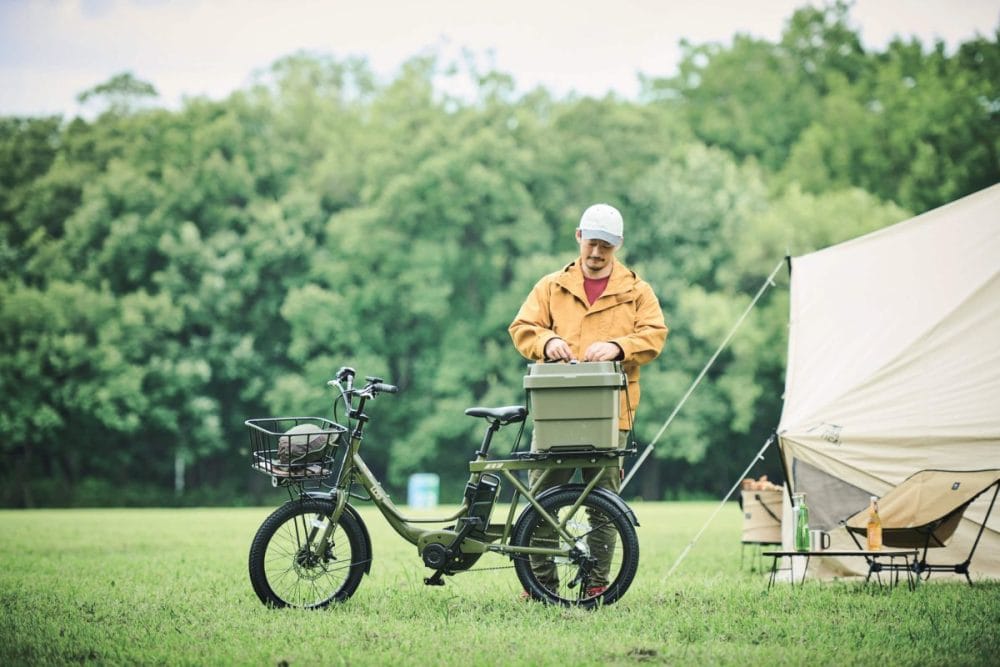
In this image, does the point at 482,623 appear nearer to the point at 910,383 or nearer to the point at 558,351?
the point at 558,351

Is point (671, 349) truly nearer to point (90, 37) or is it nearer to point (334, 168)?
point (334, 168)

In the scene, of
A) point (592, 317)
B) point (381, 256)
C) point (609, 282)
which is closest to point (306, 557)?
point (592, 317)

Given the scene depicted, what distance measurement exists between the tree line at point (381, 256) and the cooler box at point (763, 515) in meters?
21.8

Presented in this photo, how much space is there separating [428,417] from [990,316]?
82.6ft

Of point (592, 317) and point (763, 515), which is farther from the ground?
point (592, 317)

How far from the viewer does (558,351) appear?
6.05 m

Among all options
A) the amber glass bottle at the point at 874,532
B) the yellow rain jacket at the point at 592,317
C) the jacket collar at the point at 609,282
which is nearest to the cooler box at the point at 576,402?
the yellow rain jacket at the point at 592,317

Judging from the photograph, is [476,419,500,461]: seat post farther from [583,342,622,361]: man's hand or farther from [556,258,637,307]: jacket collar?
[556,258,637,307]: jacket collar

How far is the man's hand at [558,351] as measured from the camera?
6020 mm

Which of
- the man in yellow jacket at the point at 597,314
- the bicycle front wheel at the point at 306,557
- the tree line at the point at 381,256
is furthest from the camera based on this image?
the tree line at the point at 381,256

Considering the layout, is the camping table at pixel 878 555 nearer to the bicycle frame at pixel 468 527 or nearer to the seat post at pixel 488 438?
the bicycle frame at pixel 468 527

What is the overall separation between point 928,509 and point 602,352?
254 cm

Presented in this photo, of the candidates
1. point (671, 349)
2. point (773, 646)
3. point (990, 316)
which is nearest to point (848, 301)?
point (990, 316)

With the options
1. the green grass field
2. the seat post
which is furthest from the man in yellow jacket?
the green grass field
